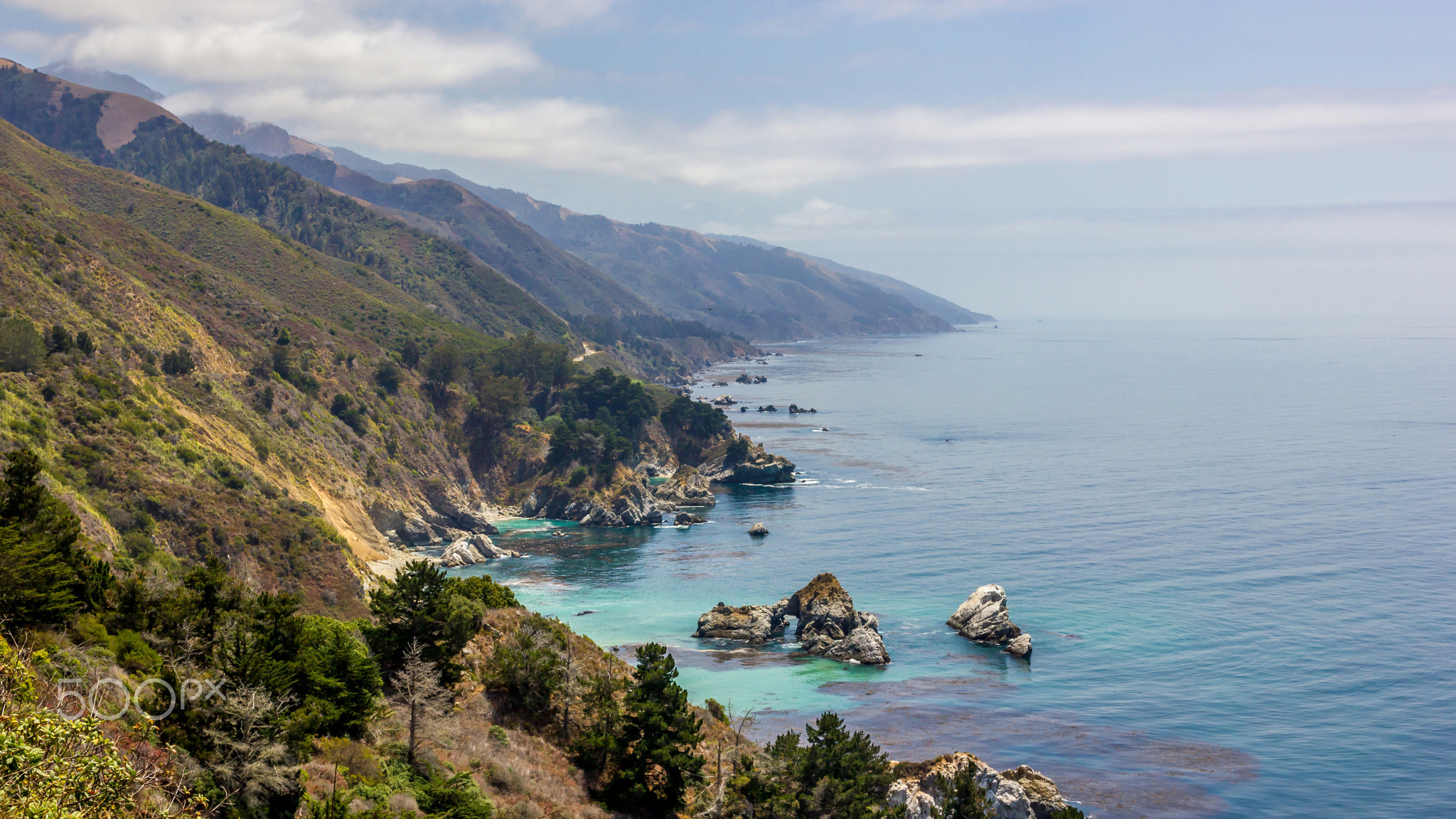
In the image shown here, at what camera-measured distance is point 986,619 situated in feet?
262

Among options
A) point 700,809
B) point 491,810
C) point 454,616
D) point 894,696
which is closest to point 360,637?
point 454,616

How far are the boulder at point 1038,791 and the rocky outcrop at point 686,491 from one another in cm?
9545

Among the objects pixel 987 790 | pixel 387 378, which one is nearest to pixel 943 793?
pixel 987 790

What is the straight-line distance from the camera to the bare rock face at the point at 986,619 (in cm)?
7888

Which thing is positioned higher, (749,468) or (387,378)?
(387,378)

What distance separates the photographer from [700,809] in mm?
41406

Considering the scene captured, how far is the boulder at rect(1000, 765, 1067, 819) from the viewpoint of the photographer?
4784 centimetres

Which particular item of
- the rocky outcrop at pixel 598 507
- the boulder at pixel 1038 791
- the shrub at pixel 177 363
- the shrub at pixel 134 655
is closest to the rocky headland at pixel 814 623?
the boulder at pixel 1038 791

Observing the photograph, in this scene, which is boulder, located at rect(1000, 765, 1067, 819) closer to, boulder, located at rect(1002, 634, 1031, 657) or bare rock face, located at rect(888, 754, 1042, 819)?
bare rock face, located at rect(888, 754, 1042, 819)

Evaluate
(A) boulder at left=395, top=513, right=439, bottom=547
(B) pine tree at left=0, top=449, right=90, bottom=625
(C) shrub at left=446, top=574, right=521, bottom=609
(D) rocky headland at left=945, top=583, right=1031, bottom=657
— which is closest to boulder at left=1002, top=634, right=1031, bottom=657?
(D) rocky headland at left=945, top=583, right=1031, bottom=657

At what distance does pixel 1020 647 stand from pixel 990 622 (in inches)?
166

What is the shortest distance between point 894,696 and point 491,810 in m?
41.6

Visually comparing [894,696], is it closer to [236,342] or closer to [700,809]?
[700,809]

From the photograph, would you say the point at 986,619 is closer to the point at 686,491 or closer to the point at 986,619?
the point at 986,619
